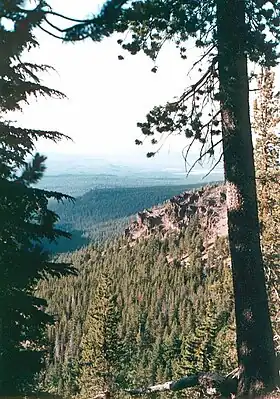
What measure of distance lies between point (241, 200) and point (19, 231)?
444cm

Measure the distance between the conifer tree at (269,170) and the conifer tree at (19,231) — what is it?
284 inches

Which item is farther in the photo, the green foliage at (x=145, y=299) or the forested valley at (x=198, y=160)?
the green foliage at (x=145, y=299)

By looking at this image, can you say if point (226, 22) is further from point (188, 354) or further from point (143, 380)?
point (143, 380)

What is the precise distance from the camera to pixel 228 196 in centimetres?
608

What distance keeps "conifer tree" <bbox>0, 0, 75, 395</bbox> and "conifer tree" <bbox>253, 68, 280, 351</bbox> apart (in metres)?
7.21

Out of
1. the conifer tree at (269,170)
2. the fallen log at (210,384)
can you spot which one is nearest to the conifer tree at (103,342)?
the conifer tree at (269,170)

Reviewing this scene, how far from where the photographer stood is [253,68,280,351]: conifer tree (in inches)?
553

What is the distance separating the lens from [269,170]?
581 inches

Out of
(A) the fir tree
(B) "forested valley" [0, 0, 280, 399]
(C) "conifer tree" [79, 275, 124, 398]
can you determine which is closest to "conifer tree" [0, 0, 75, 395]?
(B) "forested valley" [0, 0, 280, 399]

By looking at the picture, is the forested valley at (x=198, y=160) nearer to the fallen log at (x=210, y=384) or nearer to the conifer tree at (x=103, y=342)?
the fallen log at (x=210, y=384)

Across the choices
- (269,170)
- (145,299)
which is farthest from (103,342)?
(145,299)

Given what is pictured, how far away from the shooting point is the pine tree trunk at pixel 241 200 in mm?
5723

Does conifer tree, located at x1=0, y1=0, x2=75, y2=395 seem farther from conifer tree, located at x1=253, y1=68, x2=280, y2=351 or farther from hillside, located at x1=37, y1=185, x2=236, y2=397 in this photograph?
hillside, located at x1=37, y1=185, x2=236, y2=397

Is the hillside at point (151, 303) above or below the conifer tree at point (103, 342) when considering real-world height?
below
